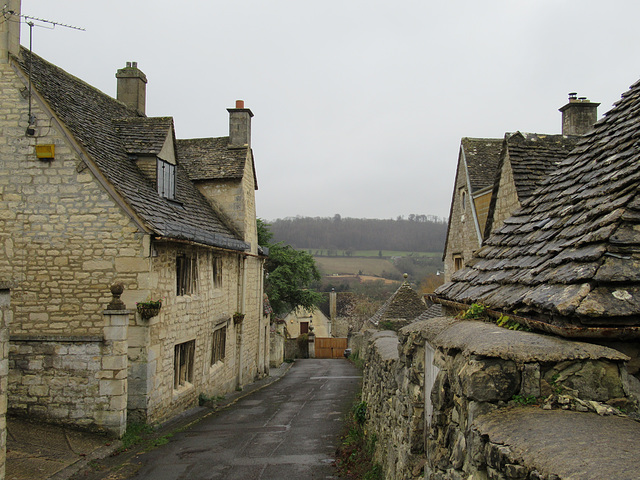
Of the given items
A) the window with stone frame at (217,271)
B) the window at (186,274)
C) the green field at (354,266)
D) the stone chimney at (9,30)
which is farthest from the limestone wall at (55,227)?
the green field at (354,266)

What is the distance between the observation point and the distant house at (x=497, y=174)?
376 inches

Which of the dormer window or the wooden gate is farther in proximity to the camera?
the wooden gate

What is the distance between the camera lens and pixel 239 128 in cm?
2042

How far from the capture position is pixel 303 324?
57.3m

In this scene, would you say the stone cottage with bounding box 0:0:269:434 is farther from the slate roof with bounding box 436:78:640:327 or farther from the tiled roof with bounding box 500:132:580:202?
the slate roof with bounding box 436:78:640:327

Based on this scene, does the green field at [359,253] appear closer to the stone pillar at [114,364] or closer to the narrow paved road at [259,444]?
the narrow paved road at [259,444]

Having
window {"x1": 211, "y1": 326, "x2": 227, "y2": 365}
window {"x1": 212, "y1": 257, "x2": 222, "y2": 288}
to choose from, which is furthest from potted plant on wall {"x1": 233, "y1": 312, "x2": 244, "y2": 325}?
window {"x1": 212, "y1": 257, "x2": 222, "y2": 288}

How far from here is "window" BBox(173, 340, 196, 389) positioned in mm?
12898

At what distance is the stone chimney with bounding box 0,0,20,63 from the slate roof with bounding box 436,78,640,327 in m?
10.6

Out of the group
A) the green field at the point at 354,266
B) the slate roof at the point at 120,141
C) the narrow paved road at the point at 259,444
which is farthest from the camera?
the green field at the point at 354,266

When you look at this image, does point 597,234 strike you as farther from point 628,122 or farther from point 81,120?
point 81,120

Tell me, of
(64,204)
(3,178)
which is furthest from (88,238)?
(3,178)

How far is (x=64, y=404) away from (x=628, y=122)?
10.6m

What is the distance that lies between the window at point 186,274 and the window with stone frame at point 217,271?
1.82 m
